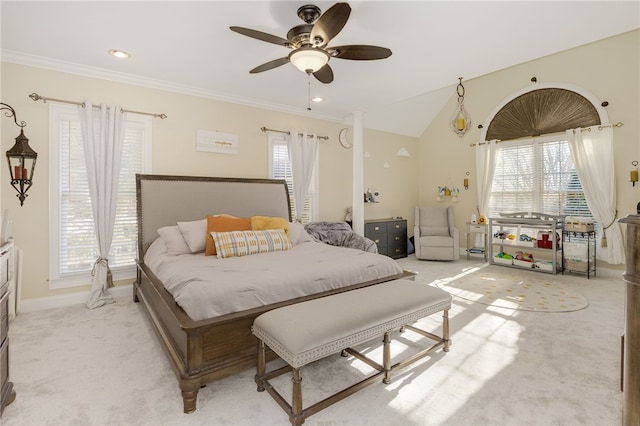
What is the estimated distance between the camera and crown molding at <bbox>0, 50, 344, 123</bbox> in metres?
3.23

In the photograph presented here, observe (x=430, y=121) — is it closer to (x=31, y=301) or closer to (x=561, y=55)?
(x=561, y=55)

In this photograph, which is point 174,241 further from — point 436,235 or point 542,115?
point 542,115

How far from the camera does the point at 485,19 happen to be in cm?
255

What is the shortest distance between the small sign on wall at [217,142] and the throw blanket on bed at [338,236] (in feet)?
5.53

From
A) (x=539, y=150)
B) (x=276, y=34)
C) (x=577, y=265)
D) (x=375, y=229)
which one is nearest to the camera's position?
(x=276, y=34)

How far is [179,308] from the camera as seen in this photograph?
2.06m

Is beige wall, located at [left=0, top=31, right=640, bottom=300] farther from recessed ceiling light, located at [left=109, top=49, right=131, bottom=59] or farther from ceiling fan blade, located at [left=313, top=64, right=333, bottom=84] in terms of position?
ceiling fan blade, located at [left=313, top=64, right=333, bottom=84]

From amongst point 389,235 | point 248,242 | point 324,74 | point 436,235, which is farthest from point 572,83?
point 248,242

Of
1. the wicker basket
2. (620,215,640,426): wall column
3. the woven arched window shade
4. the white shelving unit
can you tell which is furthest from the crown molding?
the wicker basket

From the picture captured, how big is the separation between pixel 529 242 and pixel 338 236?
3.28 m

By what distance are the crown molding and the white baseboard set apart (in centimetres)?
249

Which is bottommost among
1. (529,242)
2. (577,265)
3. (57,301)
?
(57,301)

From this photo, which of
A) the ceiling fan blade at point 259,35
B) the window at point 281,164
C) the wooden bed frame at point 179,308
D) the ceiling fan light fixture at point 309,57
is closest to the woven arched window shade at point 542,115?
the window at point 281,164

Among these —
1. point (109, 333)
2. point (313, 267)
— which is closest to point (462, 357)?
point (313, 267)
